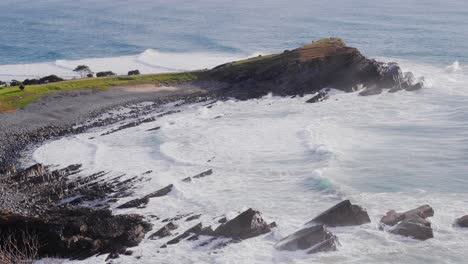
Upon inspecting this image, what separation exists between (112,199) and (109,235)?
639 cm

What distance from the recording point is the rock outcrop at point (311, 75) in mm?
71438

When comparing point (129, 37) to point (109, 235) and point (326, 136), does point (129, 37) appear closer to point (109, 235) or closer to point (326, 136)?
point (326, 136)

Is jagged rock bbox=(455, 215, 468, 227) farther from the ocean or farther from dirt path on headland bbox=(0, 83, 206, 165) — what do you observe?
dirt path on headland bbox=(0, 83, 206, 165)

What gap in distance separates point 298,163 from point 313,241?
48.4 feet

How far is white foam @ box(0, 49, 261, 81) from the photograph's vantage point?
103 metres

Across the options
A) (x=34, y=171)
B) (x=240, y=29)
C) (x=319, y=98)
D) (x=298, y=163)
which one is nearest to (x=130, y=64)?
(x=240, y=29)

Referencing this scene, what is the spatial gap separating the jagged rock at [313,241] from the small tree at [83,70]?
7411 cm

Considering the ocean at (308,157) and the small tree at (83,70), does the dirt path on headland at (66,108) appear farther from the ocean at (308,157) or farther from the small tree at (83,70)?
the small tree at (83,70)

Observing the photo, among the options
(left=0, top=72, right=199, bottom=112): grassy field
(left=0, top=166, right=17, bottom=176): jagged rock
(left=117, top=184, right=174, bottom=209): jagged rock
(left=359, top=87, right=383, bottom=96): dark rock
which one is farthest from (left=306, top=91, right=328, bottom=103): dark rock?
(left=0, top=166, right=17, bottom=176): jagged rock

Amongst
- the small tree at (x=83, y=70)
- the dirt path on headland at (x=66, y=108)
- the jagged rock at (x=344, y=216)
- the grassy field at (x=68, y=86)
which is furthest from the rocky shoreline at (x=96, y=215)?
the small tree at (x=83, y=70)

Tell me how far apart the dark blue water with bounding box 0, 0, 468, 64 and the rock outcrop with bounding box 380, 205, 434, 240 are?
63077 mm

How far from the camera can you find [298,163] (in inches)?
1750

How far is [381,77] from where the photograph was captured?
71875mm

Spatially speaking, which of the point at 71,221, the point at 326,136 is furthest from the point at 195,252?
the point at 326,136
